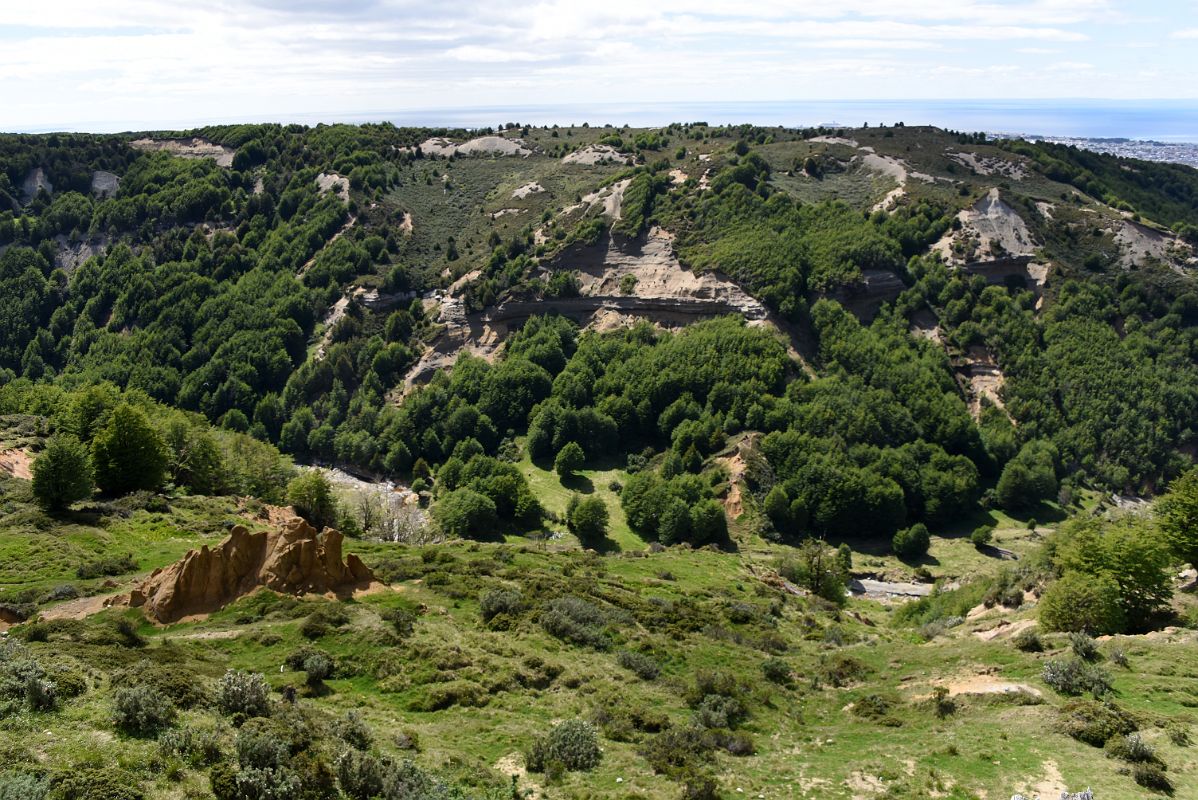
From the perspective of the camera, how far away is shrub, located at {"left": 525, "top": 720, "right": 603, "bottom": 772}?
2236 cm

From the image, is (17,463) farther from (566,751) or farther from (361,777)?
(566,751)

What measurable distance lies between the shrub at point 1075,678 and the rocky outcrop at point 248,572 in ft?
94.8

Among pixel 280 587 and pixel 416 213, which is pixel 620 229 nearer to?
pixel 416 213

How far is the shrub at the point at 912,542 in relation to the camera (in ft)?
244

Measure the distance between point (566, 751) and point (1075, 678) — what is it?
17.9m

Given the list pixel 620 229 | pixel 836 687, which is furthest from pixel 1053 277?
pixel 836 687

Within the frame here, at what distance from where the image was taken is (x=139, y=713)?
760 inches

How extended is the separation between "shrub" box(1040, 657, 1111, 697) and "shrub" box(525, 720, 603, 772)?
16.4 metres

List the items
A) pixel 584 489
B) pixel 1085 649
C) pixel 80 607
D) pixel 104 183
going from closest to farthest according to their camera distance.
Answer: pixel 1085 649
pixel 80 607
pixel 584 489
pixel 104 183

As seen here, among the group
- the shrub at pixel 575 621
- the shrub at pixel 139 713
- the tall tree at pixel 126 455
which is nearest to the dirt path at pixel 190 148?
the tall tree at pixel 126 455

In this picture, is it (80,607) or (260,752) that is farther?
(80,607)

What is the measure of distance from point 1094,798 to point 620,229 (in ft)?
334

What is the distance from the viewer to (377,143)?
151 m

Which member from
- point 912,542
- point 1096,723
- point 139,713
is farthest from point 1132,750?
point 912,542
